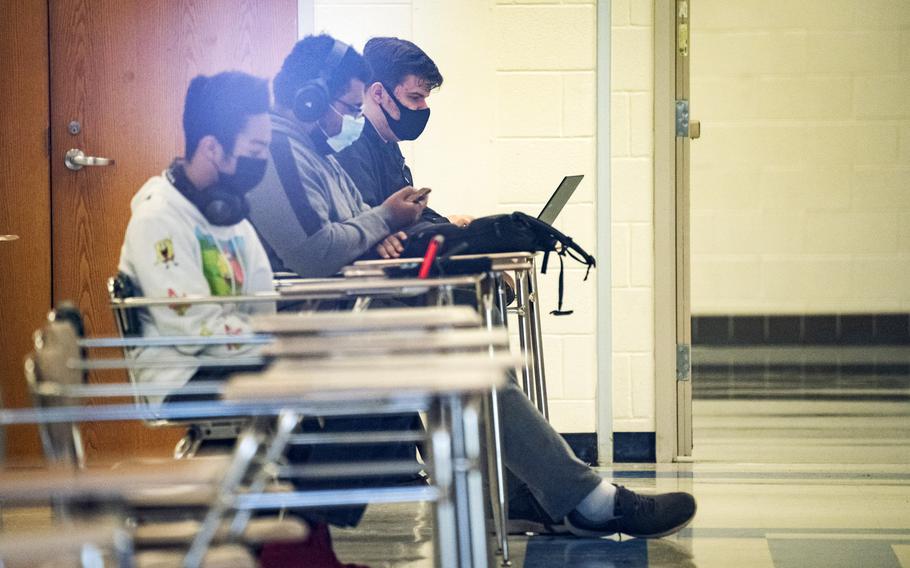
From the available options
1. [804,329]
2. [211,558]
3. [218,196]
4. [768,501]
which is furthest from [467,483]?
[804,329]

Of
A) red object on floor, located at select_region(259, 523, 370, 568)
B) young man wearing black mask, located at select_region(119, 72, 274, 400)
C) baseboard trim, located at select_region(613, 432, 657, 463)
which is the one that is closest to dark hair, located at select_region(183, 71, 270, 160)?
young man wearing black mask, located at select_region(119, 72, 274, 400)

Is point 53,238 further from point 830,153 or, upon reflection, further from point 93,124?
point 830,153

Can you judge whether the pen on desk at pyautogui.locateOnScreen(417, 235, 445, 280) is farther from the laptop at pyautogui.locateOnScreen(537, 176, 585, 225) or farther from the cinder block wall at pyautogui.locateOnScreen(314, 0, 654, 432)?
the cinder block wall at pyautogui.locateOnScreen(314, 0, 654, 432)

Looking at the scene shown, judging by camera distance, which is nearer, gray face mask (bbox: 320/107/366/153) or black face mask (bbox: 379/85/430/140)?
gray face mask (bbox: 320/107/366/153)

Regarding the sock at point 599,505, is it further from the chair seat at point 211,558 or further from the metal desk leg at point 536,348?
the chair seat at point 211,558

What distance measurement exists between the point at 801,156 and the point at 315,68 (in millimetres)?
4365

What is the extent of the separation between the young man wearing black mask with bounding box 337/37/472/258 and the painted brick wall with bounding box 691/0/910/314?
352 cm

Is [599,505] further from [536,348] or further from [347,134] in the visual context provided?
[347,134]

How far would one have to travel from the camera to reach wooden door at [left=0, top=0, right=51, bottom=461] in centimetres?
387

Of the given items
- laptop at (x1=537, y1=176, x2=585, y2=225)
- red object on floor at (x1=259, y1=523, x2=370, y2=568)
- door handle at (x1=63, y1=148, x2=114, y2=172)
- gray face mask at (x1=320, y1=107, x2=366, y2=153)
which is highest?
gray face mask at (x1=320, y1=107, x2=366, y2=153)

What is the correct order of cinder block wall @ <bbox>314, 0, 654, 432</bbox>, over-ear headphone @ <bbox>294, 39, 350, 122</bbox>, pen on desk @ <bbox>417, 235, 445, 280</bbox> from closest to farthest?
pen on desk @ <bbox>417, 235, 445, 280</bbox> < over-ear headphone @ <bbox>294, 39, 350, 122</bbox> < cinder block wall @ <bbox>314, 0, 654, 432</bbox>

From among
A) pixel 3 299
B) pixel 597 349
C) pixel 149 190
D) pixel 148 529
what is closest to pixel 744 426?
pixel 597 349

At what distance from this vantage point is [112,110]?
391 cm

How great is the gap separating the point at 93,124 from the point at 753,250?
13.2 ft
